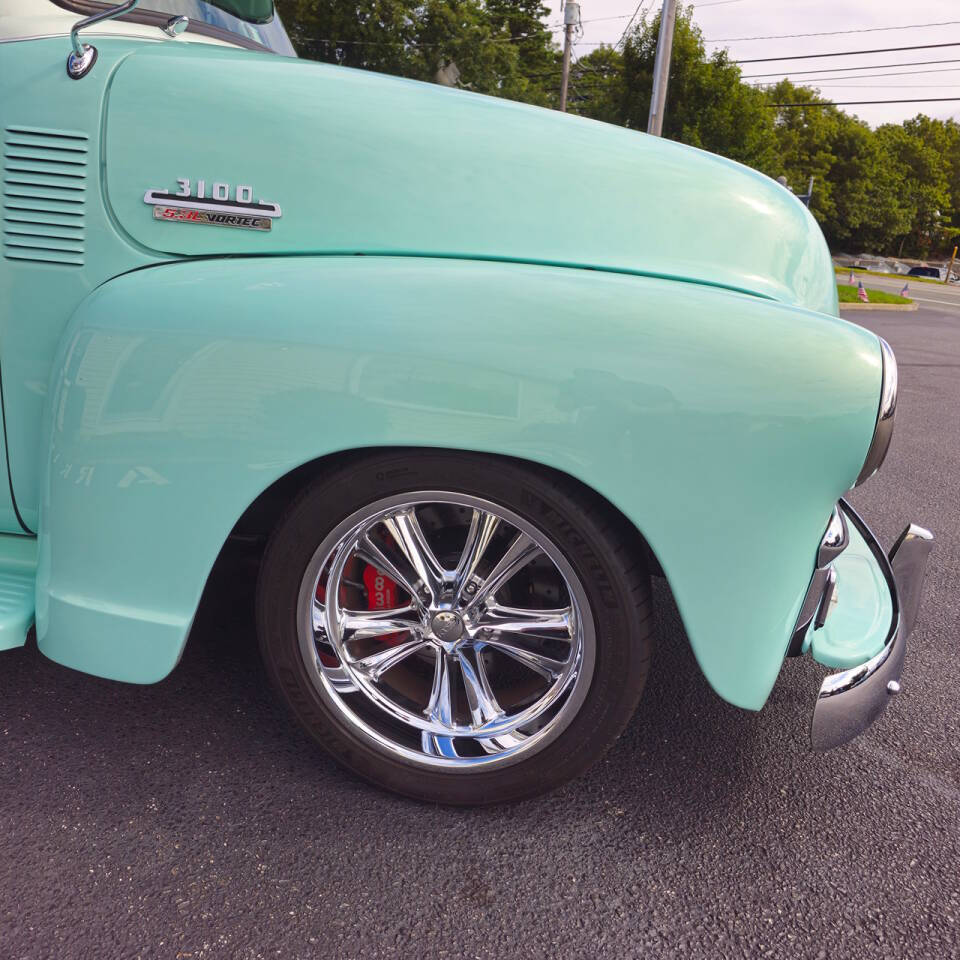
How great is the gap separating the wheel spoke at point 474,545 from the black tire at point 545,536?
0.33ft

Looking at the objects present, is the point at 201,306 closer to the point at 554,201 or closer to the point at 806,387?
the point at 554,201

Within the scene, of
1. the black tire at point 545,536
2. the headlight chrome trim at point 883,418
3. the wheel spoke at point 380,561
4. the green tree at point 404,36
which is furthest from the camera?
the green tree at point 404,36

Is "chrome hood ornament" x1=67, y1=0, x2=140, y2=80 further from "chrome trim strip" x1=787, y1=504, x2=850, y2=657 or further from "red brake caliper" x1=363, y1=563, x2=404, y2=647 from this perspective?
"chrome trim strip" x1=787, y1=504, x2=850, y2=657

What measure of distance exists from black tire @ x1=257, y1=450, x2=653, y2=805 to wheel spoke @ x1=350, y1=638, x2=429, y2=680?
0.37 feet

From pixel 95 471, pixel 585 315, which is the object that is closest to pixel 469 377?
pixel 585 315

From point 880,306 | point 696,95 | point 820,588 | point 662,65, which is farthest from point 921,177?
point 820,588

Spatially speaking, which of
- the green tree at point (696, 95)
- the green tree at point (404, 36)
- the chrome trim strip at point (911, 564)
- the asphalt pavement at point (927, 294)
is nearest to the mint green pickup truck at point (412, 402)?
the chrome trim strip at point (911, 564)

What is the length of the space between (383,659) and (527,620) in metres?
0.35

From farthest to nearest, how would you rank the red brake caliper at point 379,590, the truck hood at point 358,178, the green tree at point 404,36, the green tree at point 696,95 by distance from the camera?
the green tree at point 696,95 → the green tree at point 404,36 → the red brake caliper at point 379,590 → the truck hood at point 358,178

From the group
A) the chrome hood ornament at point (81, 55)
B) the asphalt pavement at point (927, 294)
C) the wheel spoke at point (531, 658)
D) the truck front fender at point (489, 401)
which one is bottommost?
→ the wheel spoke at point (531, 658)

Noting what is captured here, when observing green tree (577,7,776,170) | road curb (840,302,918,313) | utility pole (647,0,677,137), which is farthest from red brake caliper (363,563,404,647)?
green tree (577,7,776,170)

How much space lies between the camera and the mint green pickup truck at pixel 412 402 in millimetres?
1520

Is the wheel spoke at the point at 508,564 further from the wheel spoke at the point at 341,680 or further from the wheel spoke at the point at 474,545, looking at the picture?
the wheel spoke at the point at 341,680

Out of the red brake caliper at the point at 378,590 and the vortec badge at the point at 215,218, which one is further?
the red brake caliper at the point at 378,590
